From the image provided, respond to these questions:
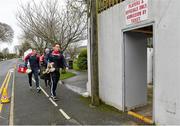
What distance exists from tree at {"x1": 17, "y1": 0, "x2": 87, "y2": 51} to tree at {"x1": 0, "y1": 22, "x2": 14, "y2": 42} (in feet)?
200

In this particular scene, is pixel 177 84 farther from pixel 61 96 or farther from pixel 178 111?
pixel 61 96

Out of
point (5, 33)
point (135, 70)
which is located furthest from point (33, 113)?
point (5, 33)

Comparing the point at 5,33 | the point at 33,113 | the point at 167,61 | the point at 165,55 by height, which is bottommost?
the point at 33,113

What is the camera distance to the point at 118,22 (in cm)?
557

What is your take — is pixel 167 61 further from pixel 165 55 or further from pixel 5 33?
pixel 5 33

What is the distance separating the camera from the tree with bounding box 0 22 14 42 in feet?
228

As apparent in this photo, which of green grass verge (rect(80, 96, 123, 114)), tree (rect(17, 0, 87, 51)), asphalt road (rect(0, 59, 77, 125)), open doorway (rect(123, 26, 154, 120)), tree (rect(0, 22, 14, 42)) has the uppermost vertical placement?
tree (rect(0, 22, 14, 42))

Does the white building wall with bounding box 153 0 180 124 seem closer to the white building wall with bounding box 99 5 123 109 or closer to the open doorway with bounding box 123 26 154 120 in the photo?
the open doorway with bounding box 123 26 154 120

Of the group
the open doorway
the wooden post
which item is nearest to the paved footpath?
the wooden post

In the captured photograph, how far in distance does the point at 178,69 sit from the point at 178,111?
847mm

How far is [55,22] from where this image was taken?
1482cm

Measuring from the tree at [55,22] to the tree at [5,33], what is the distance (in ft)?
200

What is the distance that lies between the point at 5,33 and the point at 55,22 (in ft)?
210

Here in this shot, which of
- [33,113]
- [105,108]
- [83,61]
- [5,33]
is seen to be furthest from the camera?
[5,33]
